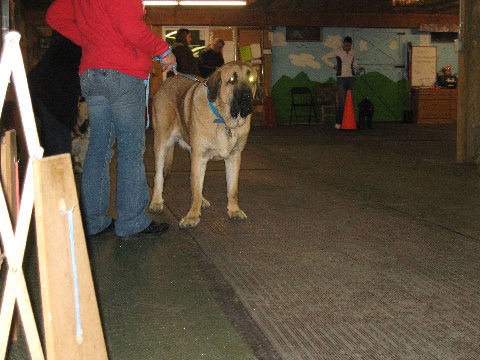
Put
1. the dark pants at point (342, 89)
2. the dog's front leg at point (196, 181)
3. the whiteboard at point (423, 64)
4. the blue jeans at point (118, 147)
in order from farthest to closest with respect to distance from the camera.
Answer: the whiteboard at point (423, 64) → the dark pants at point (342, 89) → the dog's front leg at point (196, 181) → the blue jeans at point (118, 147)

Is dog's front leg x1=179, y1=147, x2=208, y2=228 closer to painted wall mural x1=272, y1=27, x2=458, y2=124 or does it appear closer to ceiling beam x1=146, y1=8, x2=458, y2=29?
ceiling beam x1=146, y1=8, x2=458, y2=29

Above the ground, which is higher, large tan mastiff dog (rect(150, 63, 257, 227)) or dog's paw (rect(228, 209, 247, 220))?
large tan mastiff dog (rect(150, 63, 257, 227))

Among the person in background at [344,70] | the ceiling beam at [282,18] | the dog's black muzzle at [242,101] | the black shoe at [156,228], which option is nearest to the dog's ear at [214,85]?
the dog's black muzzle at [242,101]

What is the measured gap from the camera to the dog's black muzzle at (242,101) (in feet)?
14.9

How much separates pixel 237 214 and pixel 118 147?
123cm

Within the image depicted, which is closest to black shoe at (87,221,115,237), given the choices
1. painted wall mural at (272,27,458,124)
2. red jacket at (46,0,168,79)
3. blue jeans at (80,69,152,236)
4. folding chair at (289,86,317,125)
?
blue jeans at (80,69,152,236)

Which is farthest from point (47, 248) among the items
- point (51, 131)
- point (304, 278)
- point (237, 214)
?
point (237, 214)

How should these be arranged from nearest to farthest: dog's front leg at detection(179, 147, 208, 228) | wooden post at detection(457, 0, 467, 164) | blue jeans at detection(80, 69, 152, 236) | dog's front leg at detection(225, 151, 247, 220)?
blue jeans at detection(80, 69, 152, 236) → dog's front leg at detection(179, 147, 208, 228) → dog's front leg at detection(225, 151, 247, 220) → wooden post at detection(457, 0, 467, 164)

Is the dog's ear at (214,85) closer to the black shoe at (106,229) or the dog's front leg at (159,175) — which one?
the dog's front leg at (159,175)

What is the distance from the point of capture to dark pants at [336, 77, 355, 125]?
15852mm

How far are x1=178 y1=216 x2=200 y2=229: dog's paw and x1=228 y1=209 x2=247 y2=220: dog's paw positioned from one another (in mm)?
337

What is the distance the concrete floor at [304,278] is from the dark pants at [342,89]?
9528 mm

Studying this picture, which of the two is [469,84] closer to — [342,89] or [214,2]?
[342,89]

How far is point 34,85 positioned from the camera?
161 inches
